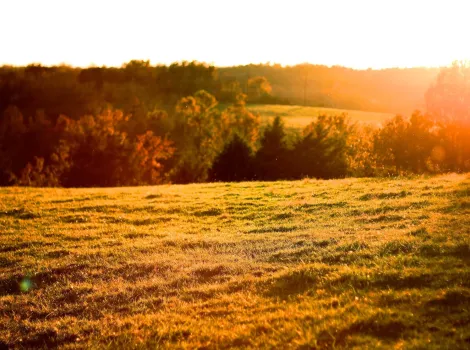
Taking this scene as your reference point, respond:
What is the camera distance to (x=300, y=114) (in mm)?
111562

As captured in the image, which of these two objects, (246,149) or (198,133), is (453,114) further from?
(198,133)

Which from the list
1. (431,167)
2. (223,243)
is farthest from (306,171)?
(223,243)

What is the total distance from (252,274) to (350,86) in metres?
144

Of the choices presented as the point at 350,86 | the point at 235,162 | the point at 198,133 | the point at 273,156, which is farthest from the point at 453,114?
the point at 350,86

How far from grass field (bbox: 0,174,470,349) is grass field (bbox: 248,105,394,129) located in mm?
77818

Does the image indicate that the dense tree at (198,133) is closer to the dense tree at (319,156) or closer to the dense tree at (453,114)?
the dense tree at (319,156)

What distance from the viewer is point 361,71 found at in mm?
155750

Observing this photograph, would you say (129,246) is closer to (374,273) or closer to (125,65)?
(374,273)

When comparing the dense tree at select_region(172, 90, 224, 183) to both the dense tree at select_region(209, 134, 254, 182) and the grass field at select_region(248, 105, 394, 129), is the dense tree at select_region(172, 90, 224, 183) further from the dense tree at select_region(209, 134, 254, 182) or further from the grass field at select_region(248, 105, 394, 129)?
the dense tree at select_region(209, 134, 254, 182)

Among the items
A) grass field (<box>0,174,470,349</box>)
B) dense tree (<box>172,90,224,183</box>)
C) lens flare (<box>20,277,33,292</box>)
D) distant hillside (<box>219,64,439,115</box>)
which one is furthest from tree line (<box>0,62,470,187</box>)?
distant hillside (<box>219,64,439,115</box>)

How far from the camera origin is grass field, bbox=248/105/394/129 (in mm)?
98938

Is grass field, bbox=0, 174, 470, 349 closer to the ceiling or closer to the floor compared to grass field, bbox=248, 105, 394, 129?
closer to the floor

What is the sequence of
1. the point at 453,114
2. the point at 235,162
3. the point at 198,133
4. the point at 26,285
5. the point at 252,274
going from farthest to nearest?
the point at 198,133
the point at 235,162
the point at 453,114
the point at 26,285
the point at 252,274

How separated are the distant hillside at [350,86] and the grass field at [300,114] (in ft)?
40.6
